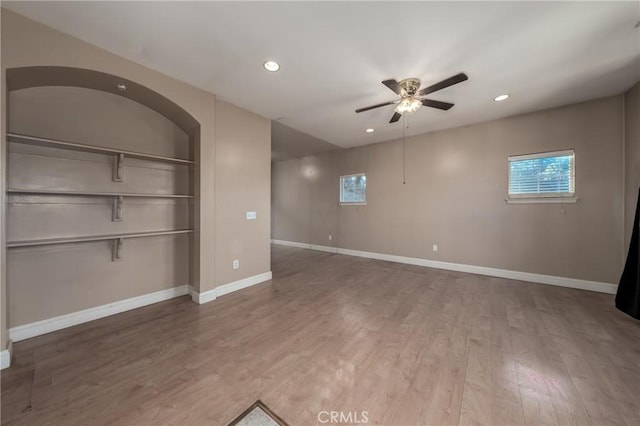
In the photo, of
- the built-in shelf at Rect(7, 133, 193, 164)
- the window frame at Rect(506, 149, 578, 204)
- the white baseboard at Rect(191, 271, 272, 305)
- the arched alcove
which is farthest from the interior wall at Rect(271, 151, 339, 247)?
the built-in shelf at Rect(7, 133, 193, 164)

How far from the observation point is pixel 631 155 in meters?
2.93

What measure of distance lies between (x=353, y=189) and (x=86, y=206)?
16.2 feet

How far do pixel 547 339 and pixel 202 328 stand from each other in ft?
11.2

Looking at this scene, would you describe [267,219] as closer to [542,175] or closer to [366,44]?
[366,44]

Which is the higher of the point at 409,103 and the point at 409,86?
the point at 409,86

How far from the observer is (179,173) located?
10.4ft

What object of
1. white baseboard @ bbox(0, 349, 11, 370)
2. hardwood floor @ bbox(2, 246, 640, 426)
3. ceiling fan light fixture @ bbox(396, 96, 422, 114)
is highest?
ceiling fan light fixture @ bbox(396, 96, 422, 114)

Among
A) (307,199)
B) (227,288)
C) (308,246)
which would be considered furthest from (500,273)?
(307,199)

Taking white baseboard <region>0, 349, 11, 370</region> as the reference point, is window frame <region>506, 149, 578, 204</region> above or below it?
above

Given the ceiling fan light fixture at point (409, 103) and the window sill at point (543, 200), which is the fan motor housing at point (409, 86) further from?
the window sill at point (543, 200)

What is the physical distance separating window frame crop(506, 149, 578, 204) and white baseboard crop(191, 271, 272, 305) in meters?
4.47

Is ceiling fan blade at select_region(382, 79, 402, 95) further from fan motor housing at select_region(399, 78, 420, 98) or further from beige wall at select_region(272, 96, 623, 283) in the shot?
beige wall at select_region(272, 96, 623, 283)

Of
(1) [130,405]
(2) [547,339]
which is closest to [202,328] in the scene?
(1) [130,405]

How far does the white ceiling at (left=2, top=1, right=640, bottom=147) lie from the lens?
5.69 feet
